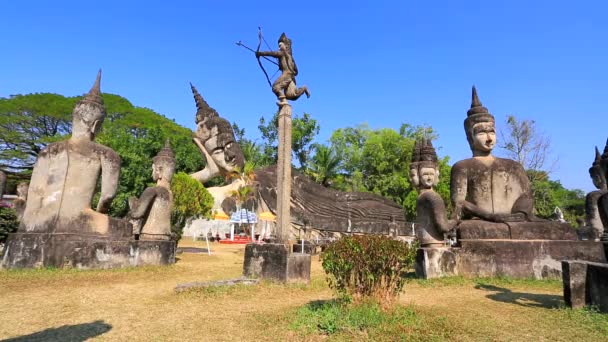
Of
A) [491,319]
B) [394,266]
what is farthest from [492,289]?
[394,266]

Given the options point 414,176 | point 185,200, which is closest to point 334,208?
point 185,200

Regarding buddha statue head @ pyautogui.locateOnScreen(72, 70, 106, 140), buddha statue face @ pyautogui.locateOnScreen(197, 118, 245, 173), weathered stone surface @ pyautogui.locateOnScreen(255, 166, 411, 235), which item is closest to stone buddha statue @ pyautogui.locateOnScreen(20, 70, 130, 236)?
buddha statue head @ pyautogui.locateOnScreen(72, 70, 106, 140)

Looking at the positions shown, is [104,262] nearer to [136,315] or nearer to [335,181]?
[136,315]

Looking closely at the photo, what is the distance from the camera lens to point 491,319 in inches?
167

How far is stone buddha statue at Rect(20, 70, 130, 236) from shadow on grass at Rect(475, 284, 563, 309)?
758cm

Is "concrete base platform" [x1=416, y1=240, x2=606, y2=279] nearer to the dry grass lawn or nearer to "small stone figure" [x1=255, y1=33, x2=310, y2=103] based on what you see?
the dry grass lawn

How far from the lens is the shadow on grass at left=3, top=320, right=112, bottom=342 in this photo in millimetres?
3505

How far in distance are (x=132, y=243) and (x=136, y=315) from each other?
4.13m

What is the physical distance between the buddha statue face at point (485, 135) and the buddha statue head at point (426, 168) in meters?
1.09

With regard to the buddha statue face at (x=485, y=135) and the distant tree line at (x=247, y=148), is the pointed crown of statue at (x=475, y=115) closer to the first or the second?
the buddha statue face at (x=485, y=135)

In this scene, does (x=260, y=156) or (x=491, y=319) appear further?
(x=260, y=156)

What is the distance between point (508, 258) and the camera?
729cm

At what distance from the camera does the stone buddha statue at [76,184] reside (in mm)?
7871

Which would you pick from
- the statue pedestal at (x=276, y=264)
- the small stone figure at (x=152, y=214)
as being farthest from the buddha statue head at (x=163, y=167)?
the statue pedestal at (x=276, y=264)
